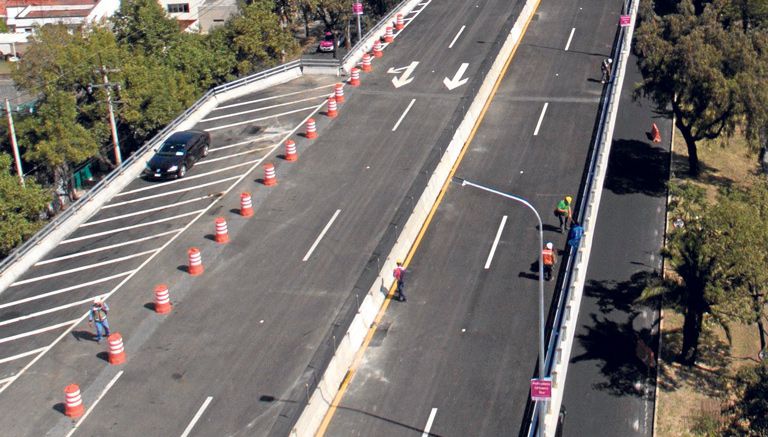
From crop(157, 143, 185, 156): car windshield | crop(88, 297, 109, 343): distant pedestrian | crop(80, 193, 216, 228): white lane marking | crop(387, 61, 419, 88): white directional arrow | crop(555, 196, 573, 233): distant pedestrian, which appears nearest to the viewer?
crop(88, 297, 109, 343): distant pedestrian

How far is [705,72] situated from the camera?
162 ft

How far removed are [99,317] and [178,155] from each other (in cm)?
1397

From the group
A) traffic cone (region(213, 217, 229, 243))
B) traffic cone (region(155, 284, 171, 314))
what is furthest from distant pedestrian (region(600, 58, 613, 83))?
traffic cone (region(155, 284, 171, 314))

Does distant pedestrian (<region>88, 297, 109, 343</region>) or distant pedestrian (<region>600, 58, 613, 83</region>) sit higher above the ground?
distant pedestrian (<region>600, 58, 613, 83</region>)

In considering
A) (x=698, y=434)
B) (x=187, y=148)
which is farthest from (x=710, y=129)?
(x=187, y=148)

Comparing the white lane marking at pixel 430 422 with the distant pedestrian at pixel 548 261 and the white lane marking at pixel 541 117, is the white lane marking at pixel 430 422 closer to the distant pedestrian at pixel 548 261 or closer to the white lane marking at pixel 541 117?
the distant pedestrian at pixel 548 261

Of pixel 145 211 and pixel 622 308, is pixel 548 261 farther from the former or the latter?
pixel 145 211

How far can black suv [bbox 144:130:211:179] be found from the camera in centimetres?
4266

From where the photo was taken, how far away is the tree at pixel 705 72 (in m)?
49.4

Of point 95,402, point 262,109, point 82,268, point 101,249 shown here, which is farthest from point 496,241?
point 262,109

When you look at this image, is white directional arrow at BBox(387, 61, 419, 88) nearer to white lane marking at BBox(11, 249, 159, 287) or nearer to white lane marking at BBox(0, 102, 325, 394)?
white lane marking at BBox(0, 102, 325, 394)

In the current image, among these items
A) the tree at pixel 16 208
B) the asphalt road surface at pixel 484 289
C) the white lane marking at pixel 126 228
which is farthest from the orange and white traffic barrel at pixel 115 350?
the tree at pixel 16 208

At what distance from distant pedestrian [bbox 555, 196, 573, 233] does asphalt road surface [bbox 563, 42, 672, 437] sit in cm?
465

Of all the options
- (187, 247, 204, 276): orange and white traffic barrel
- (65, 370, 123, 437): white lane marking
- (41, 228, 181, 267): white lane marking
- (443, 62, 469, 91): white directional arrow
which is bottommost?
(65, 370, 123, 437): white lane marking
